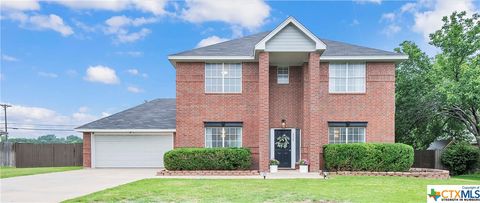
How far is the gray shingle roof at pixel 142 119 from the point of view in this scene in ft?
70.3

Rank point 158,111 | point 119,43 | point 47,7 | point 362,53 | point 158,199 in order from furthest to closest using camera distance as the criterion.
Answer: point 158,111, point 119,43, point 47,7, point 362,53, point 158,199

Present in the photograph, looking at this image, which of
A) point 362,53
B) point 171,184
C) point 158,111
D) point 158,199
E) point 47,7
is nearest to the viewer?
point 158,199

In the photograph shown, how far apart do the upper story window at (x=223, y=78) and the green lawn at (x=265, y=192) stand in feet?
23.2

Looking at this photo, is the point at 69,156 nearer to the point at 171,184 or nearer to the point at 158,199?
the point at 171,184

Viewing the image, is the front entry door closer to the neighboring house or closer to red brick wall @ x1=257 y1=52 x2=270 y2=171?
the neighboring house

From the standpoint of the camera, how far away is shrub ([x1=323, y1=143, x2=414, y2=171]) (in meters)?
16.7

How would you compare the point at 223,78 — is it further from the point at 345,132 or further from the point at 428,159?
the point at 428,159

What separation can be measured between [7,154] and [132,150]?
9.64m

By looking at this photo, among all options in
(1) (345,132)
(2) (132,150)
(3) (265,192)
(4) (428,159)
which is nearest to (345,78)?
(1) (345,132)

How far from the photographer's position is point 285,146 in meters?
19.3

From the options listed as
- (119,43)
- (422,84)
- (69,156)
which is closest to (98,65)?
(119,43)

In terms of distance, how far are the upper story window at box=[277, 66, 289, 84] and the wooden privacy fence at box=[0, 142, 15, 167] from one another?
17.8m

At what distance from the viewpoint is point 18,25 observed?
2159cm

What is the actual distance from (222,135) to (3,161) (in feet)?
51.5
